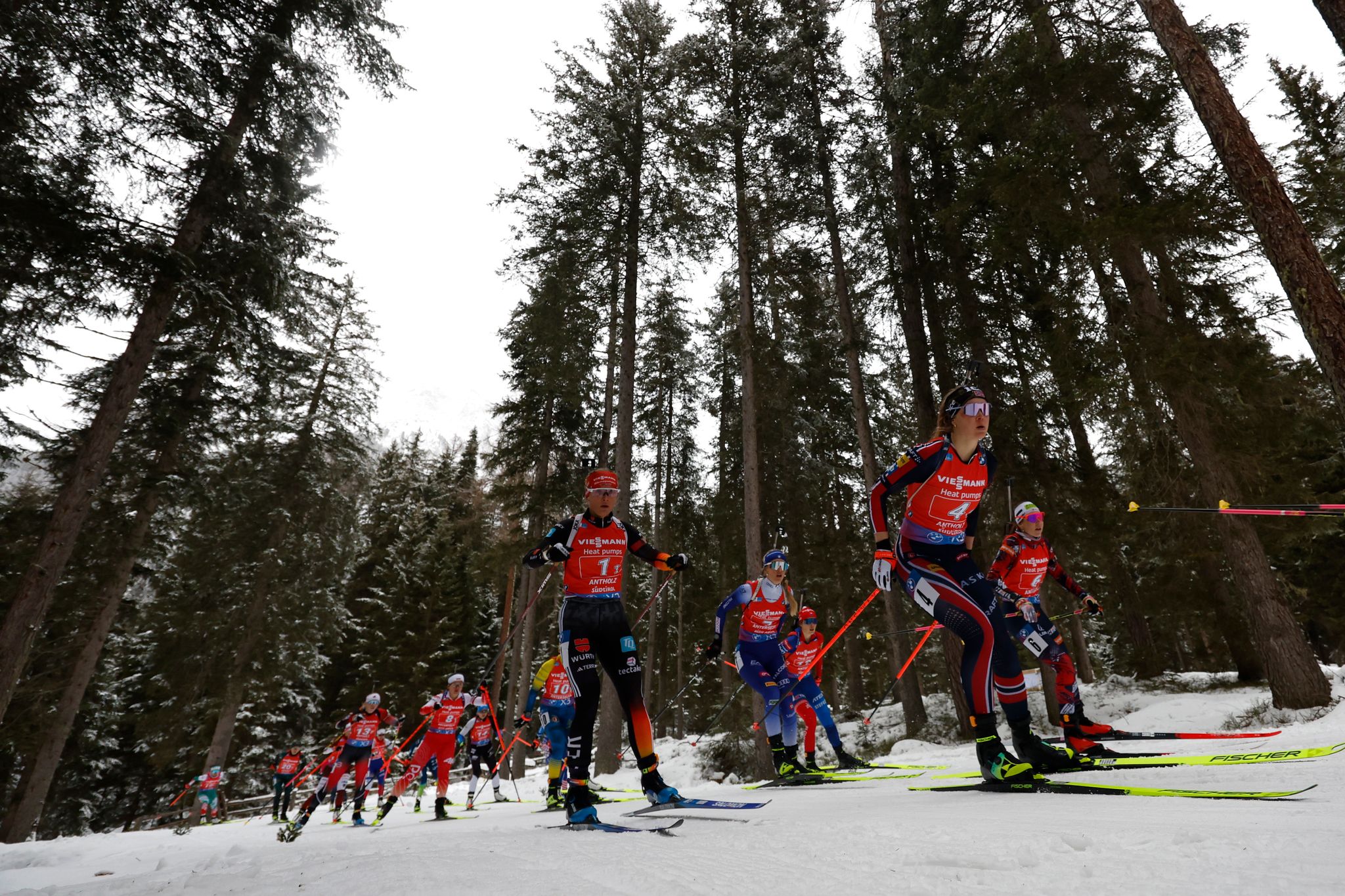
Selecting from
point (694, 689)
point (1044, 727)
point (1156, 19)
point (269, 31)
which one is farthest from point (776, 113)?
point (694, 689)

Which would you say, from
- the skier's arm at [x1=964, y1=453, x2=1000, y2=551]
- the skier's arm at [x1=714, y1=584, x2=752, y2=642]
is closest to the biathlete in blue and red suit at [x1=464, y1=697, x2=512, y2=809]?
the skier's arm at [x1=714, y1=584, x2=752, y2=642]

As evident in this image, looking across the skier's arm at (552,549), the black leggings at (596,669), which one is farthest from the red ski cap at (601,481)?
the black leggings at (596,669)

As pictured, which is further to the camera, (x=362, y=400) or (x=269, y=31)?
(x=362, y=400)

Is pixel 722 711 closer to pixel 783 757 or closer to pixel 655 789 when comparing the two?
pixel 783 757

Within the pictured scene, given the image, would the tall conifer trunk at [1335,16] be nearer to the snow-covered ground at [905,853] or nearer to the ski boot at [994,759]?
the snow-covered ground at [905,853]

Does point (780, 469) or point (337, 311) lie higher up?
point (337, 311)

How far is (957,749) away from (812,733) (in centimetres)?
257

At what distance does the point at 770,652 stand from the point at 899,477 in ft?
13.9

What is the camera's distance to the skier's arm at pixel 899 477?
4.52 m

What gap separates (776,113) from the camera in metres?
15.3

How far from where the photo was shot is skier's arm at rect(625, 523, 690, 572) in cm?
505

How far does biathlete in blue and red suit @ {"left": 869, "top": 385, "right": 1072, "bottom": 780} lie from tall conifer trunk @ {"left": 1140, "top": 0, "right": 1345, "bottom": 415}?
3624 mm

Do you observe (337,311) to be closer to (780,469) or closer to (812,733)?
(780,469)

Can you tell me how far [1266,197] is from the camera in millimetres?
6184
